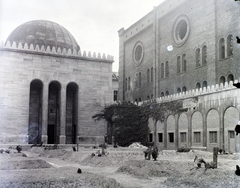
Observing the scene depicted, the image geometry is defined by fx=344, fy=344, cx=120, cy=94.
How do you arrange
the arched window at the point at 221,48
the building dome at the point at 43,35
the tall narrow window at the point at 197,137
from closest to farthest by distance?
the tall narrow window at the point at 197,137, the arched window at the point at 221,48, the building dome at the point at 43,35

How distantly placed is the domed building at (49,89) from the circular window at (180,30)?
7.24m

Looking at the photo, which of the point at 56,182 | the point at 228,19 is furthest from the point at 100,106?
the point at 56,182

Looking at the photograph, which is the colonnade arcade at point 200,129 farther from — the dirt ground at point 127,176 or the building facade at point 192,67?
the dirt ground at point 127,176

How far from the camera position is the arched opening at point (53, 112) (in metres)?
35.9

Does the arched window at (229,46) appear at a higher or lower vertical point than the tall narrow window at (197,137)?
higher

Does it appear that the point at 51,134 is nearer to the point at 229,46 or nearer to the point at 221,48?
the point at 221,48

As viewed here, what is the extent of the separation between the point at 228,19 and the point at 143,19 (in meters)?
15.9

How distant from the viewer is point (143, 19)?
4256 cm

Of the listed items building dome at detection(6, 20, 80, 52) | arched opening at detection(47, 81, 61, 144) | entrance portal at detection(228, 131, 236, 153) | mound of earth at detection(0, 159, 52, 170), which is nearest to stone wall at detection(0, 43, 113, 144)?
arched opening at detection(47, 81, 61, 144)

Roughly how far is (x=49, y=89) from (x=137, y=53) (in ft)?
44.3

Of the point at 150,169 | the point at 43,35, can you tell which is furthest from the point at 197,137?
the point at 43,35

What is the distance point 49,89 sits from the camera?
120ft

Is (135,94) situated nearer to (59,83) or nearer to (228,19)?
(59,83)

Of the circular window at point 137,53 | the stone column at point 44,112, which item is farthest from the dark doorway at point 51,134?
the circular window at point 137,53
